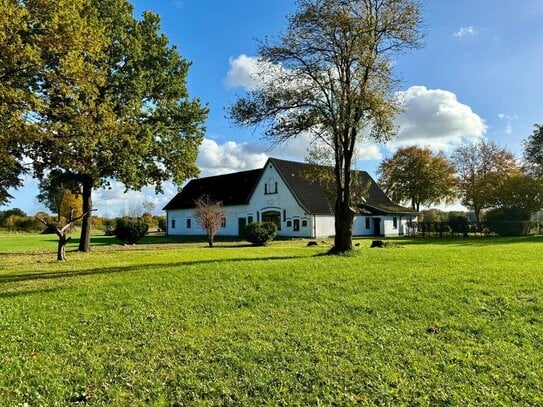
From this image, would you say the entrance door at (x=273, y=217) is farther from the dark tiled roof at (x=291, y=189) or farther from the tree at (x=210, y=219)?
the tree at (x=210, y=219)

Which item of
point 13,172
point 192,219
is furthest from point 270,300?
point 192,219

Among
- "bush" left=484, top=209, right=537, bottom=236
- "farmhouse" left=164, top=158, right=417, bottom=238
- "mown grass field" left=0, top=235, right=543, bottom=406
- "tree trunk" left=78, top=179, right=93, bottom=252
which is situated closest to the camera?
"mown grass field" left=0, top=235, right=543, bottom=406

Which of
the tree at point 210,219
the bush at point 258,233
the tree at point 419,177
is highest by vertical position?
the tree at point 419,177

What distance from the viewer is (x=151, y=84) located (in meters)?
21.5

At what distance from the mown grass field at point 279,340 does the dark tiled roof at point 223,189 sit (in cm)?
3220

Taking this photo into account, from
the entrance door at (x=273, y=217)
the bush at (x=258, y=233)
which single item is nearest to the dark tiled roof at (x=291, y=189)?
the entrance door at (x=273, y=217)

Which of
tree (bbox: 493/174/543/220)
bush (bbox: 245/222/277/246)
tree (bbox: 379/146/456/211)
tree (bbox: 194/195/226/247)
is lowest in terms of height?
bush (bbox: 245/222/277/246)

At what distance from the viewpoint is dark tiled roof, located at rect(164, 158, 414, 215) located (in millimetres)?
37844

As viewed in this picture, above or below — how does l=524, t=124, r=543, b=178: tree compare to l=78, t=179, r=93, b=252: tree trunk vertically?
above

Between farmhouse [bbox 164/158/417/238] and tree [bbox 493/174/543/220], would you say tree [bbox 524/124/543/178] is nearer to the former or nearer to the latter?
tree [bbox 493/174/543/220]

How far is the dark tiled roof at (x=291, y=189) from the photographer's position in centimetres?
3784

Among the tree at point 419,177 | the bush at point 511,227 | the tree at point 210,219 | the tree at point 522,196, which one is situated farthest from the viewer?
the tree at point 419,177

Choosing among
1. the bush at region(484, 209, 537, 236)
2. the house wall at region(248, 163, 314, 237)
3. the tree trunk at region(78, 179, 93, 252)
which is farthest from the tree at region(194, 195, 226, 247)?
the bush at region(484, 209, 537, 236)

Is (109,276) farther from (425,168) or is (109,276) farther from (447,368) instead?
(425,168)
